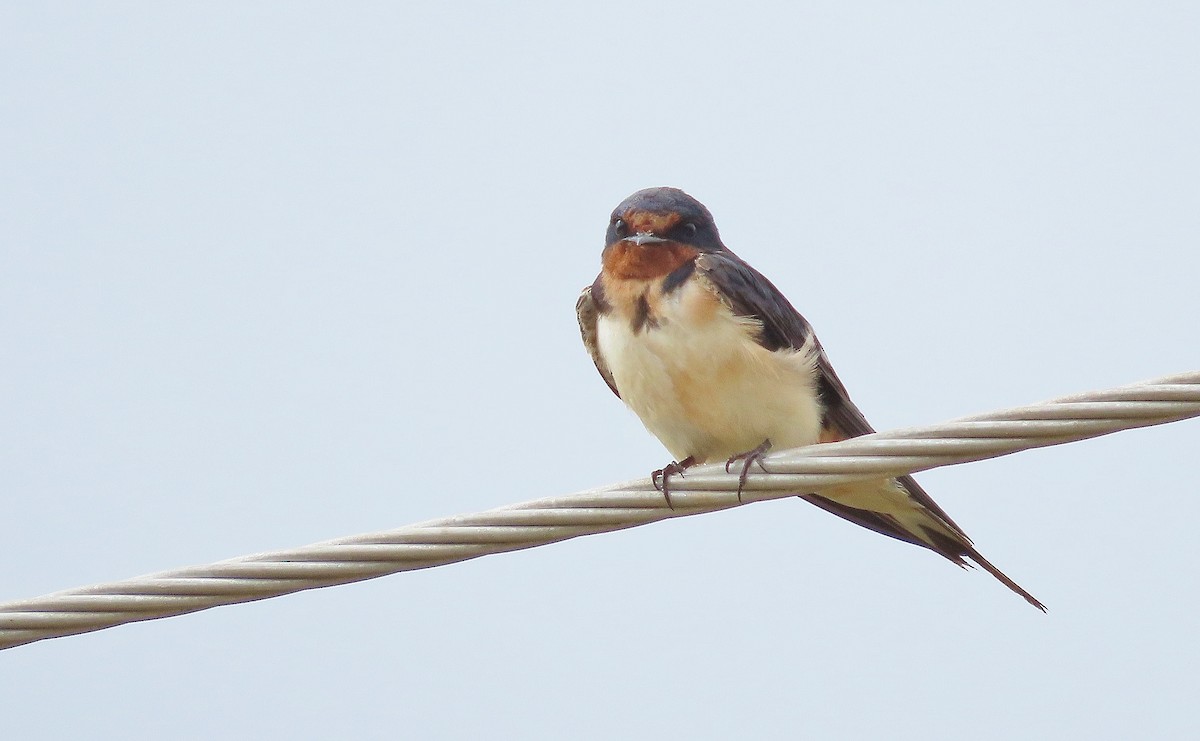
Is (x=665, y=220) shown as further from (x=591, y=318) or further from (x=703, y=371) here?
→ (x=703, y=371)

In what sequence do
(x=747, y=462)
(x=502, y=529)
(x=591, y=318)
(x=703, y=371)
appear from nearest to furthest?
(x=502, y=529), (x=747, y=462), (x=703, y=371), (x=591, y=318)

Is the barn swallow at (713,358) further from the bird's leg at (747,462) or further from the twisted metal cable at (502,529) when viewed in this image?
the twisted metal cable at (502,529)

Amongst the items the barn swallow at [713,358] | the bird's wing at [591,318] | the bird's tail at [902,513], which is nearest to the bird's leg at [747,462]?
the barn swallow at [713,358]

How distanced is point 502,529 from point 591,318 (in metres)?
1.54

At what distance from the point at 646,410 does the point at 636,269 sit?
35 cm

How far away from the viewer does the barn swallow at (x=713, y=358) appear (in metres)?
3.95

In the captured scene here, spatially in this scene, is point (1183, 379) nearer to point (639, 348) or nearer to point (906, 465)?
point (906, 465)

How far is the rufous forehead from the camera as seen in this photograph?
4.16 metres

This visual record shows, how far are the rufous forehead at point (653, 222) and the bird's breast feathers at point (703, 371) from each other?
0.17 m

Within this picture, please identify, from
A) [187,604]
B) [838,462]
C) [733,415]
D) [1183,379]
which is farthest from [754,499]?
[187,604]

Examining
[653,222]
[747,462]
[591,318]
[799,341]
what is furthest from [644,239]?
[747,462]

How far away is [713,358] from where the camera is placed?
393cm

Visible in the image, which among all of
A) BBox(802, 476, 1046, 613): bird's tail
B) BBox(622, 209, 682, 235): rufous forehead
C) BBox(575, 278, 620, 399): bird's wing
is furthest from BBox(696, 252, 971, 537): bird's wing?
BBox(575, 278, 620, 399): bird's wing

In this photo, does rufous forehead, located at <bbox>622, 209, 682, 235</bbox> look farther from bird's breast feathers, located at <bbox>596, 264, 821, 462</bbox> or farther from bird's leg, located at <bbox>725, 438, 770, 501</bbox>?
bird's leg, located at <bbox>725, 438, 770, 501</bbox>
